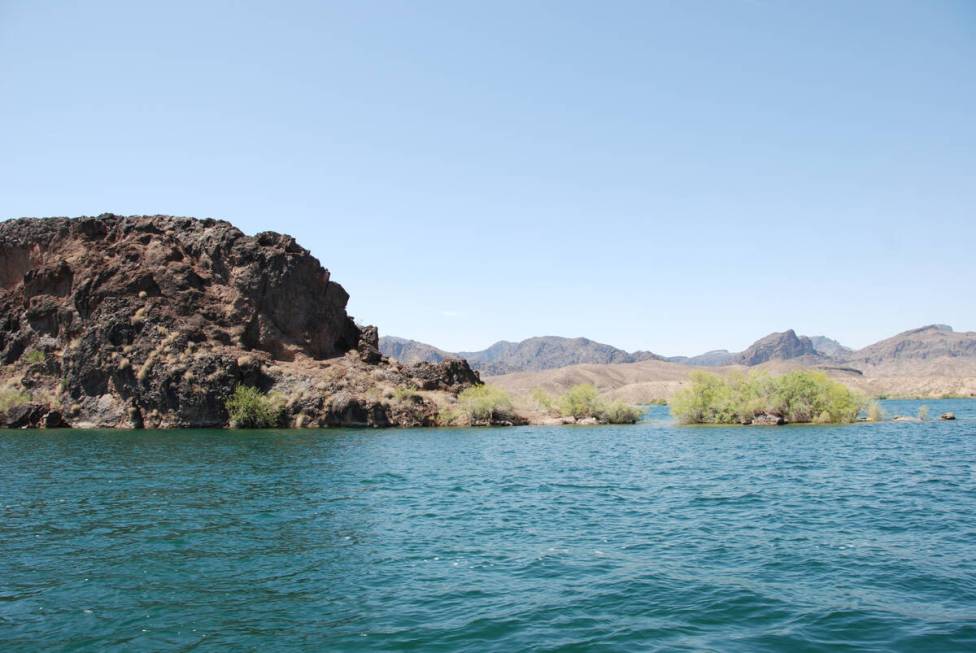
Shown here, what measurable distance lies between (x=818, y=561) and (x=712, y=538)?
3.69 metres

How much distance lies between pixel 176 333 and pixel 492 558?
85.3 m

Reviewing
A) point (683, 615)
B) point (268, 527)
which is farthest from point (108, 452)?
point (683, 615)

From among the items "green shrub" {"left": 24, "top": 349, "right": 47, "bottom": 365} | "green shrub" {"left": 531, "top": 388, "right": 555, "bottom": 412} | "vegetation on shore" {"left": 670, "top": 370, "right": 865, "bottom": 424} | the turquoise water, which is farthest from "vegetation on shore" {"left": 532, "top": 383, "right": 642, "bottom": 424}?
"green shrub" {"left": 24, "top": 349, "right": 47, "bottom": 365}

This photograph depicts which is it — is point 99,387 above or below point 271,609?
above

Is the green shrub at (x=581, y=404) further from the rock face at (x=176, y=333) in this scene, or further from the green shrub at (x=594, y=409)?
the rock face at (x=176, y=333)

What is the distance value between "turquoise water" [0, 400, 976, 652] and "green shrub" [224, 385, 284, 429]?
4551 centimetres

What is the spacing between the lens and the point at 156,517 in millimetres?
26547

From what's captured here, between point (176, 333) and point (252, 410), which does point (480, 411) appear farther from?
point (176, 333)

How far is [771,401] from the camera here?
82.8 m

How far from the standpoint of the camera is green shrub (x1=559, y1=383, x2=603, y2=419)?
99.5 metres

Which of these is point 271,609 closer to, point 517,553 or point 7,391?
point 517,553

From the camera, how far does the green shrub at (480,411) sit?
312 feet

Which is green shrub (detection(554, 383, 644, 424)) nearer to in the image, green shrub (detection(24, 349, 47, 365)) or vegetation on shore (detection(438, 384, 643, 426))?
→ vegetation on shore (detection(438, 384, 643, 426))

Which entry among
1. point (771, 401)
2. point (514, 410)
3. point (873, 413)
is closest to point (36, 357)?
point (514, 410)
